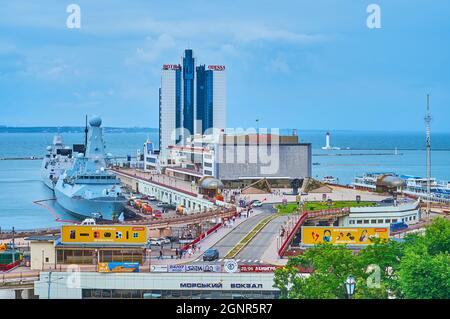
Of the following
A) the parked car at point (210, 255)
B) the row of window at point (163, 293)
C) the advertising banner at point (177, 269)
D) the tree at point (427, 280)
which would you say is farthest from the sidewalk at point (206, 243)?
the tree at point (427, 280)

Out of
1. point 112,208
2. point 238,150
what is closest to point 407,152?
point 238,150

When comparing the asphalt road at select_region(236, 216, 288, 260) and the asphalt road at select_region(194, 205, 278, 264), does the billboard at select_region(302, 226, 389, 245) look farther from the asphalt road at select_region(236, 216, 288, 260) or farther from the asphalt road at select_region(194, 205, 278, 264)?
the asphalt road at select_region(194, 205, 278, 264)

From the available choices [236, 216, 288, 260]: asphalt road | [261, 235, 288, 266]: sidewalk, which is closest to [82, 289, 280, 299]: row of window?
[261, 235, 288, 266]: sidewalk

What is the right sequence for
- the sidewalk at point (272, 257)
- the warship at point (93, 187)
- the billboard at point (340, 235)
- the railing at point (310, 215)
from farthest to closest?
the warship at point (93, 187) → the railing at point (310, 215) → the billboard at point (340, 235) → the sidewalk at point (272, 257)

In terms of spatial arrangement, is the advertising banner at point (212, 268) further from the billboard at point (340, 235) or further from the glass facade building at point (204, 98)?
the glass facade building at point (204, 98)

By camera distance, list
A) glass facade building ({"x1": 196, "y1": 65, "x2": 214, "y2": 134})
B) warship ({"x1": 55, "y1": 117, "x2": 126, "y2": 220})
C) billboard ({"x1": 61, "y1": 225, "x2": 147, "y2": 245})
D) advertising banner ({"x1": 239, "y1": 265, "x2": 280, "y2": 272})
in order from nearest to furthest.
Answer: advertising banner ({"x1": 239, "y1": 265, "x2": 280, "y2": 272}), billboard ({"x1": 61, "y1": 225, "x2": 147, "y2": 245}), warship ({"x1": 55, "y1": 117, "x2": 126, "y2": 220}), glass facade building ({"x1": 196, "y1": 65, "x2": 214, "y2": 134})
